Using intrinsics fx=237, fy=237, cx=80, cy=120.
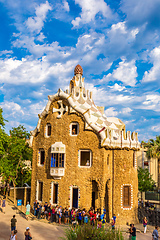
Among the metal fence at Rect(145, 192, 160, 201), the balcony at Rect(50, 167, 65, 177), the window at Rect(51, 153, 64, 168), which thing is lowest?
the metal fence at Rect(145, 192, 160, 201)

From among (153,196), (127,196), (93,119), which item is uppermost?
(93,119)

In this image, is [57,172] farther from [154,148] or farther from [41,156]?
[154,148]

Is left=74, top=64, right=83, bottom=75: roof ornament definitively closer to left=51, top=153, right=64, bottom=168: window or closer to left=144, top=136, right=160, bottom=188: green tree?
left=51, top=153, right=64, bottom=168: window

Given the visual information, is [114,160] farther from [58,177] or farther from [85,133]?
[58,177]

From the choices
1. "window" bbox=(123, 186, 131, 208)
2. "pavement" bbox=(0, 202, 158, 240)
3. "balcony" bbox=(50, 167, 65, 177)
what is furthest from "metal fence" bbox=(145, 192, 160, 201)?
"balcony" bbox=(50, 167, 65, 177)

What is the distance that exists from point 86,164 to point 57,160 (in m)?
3.13

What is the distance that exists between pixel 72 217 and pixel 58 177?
14.5 feet

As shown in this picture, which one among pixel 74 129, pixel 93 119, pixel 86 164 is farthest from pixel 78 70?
pixel 86 164

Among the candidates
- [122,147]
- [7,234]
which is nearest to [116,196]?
[122,147]

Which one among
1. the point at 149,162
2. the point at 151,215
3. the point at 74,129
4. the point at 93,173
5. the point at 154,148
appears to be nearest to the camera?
the point at 93,173

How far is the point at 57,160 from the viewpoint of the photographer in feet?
82.4

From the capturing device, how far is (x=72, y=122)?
1002 inches

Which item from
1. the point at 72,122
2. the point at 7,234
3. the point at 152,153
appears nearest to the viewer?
the point at 7,234

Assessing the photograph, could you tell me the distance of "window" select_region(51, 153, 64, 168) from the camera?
24836 millimetres
